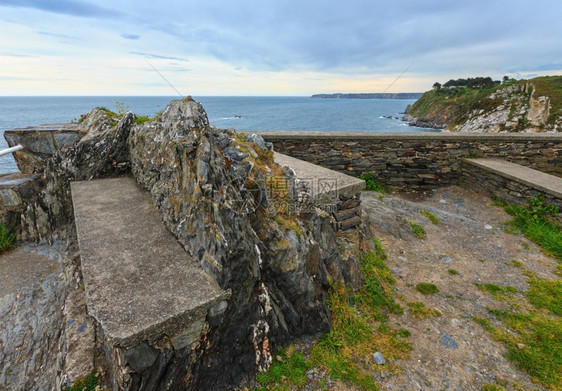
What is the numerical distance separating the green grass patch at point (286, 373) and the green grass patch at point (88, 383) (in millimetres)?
1418

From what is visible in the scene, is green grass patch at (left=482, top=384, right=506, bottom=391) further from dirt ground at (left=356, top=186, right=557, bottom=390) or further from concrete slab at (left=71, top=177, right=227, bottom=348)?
concrete slab at (left=71, top=177, right=227, bottom=348)

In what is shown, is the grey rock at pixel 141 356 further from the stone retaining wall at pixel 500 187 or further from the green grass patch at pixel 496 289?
the stone retaining wall at pixel 500 187

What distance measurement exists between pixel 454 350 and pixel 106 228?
14.0ft

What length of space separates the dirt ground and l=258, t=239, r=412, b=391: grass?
16 centimetres

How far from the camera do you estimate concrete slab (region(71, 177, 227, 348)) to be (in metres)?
1.96

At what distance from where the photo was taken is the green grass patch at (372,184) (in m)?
8.55

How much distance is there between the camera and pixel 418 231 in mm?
6312

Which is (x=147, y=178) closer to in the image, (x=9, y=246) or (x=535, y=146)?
(x=9, y=246)

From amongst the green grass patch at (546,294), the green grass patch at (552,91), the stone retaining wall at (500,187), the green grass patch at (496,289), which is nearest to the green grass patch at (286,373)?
the green grass patch at (496,289)

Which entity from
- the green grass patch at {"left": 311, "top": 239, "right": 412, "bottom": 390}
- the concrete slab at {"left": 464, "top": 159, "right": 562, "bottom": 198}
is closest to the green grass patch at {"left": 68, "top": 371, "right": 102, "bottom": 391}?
the green grass patch at {"left": 311, "top": 239, "right": 412, "bottom": 390}

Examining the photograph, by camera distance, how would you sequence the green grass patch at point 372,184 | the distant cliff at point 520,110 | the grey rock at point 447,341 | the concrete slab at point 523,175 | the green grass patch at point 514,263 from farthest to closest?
1. the distant cliff at point 520,110
2. the green grass patch at point 372,184
3. the concrete slab at point 523,175
4. the green grass patch at point 514,263
5. the grey rock at point 447,341

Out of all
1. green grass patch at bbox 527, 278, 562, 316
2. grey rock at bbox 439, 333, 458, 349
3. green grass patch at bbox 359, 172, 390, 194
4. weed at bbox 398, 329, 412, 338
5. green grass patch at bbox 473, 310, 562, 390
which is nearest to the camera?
green grass patch at bbox 473, 310, 562, 390

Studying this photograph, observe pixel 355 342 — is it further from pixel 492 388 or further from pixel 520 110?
pixel 520 110

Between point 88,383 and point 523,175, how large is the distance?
31.0 feet
